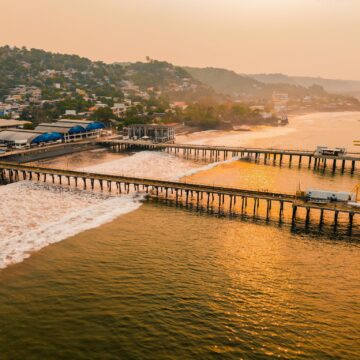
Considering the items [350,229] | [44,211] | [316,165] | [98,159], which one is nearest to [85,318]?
[44,211]

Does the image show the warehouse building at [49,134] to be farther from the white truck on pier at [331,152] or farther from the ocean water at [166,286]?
the white truck on pier at [331,152]

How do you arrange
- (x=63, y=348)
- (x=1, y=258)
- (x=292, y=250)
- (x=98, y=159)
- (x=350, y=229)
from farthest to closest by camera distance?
(x=98, y=159)
(x=350, y=229)
(x=292, y=250)
(x=1, y=258)
(x=63, y=348)

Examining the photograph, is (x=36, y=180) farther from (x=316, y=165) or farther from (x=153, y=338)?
(x=316, y=165)

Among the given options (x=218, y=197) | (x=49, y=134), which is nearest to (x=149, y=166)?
(x=218, y=197)

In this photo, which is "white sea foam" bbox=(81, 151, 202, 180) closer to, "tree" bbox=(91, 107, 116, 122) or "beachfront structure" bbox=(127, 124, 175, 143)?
"beachfront structure" bbox=(127, 124, 175, 143)

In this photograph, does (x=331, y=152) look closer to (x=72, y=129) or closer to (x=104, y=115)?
(x=72, y=129)
